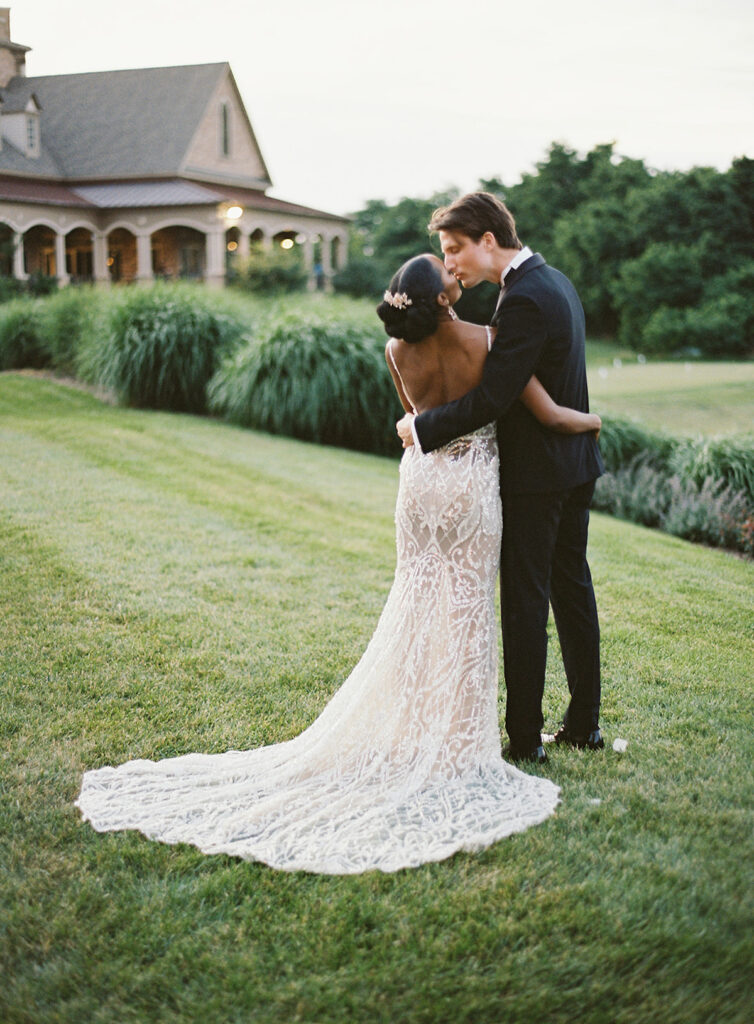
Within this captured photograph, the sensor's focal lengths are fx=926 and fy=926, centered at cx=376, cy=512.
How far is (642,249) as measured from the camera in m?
36.8

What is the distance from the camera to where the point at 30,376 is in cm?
1396

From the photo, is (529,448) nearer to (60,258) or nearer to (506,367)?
(506,367)

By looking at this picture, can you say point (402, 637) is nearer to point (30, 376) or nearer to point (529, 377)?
point (529, 377)

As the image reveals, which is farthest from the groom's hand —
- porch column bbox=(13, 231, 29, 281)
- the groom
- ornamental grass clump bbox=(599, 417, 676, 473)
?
porch column bbox=(13, 231, 29, 281)

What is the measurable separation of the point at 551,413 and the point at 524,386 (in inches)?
6.9

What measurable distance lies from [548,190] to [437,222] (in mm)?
46094

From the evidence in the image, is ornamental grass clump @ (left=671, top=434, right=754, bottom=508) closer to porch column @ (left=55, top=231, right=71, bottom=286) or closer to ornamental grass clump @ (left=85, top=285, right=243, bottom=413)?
ornamental grass clump @ (left=85, top=285, right=243, bottom=413)

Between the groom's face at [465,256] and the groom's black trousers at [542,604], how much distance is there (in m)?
0.78

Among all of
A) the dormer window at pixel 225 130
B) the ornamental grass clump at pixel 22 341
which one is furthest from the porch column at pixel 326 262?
the ornamental grass clump at pixel 22 341

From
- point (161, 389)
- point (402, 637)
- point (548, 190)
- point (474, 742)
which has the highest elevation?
point (548, 190)

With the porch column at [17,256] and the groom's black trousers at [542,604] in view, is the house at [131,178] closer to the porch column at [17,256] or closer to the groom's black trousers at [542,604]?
the porch column at [17,256]

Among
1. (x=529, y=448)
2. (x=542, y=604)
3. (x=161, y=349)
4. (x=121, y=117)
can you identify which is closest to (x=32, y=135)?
(x=121, y=117)

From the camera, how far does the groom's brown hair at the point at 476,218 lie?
313 cm

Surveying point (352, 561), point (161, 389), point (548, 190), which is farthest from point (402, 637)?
point (548, 190)
